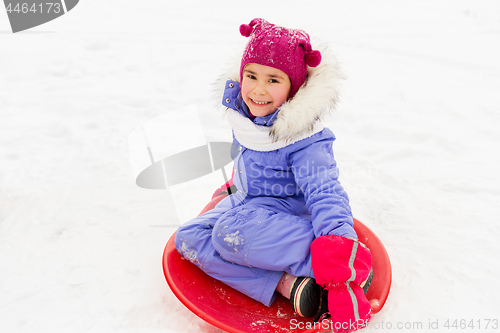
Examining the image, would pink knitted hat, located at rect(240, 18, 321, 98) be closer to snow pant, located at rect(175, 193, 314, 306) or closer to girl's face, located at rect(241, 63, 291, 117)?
girl's face, located at rect(241, 63, 291, 117)

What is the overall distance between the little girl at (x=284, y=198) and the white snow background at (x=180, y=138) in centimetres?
17

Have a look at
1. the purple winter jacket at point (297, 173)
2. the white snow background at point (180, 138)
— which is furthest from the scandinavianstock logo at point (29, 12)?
the purple winter jacket at point (297, 173)

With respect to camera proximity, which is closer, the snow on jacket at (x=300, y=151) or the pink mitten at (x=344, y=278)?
the pink mitten at (x=344, y=278)

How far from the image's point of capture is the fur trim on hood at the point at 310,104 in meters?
1.31

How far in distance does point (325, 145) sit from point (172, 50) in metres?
2.90

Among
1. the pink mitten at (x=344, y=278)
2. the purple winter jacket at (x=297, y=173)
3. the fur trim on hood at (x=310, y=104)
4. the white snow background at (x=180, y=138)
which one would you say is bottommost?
the white snow background at (x=180, y=138)

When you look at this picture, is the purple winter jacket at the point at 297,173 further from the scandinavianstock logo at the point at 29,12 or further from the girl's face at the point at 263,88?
the scandinavianstock logo at the point at 29,12

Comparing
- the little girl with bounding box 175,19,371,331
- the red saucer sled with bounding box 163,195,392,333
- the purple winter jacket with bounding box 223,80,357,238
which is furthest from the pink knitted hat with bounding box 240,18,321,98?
the red saucer sled with bounding box 163,195,392,333

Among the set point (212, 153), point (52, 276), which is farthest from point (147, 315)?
point (212, 153)

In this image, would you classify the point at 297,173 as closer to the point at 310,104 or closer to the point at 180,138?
the point at 310,104

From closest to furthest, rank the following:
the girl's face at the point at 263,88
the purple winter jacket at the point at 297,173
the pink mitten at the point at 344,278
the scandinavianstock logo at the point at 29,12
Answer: the pink mitten at the point at 344,278 < the purple winter jacket at the point at 297,173 < the girl's face at the point at 263,88 < the scandinavianstock logo at the point at 29,12

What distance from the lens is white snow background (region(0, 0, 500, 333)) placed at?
1384 mm

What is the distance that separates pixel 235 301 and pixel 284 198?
0.41 metres

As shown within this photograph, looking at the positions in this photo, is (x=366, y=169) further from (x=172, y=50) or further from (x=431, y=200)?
(x=172, y=50)
